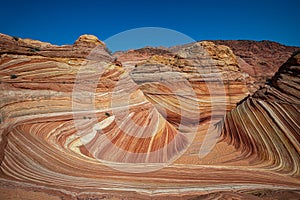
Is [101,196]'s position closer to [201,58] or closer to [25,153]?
[25,153]

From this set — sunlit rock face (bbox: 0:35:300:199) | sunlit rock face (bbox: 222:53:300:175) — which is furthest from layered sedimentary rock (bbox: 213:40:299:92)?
sunlit rock face (bbox: 0:35:300:199)

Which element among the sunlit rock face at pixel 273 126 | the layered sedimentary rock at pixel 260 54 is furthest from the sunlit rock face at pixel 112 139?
the layered sedimentary rock at pixel 260 54

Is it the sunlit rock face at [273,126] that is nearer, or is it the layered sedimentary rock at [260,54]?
the sunlit rock face at [273,126]

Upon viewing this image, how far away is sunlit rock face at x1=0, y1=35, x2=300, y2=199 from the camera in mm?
2822

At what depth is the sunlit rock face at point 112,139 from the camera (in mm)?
2822

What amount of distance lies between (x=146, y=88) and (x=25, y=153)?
8.29m

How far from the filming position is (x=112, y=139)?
16.5ft

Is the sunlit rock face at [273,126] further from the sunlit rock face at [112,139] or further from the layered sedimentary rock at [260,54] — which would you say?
the layered sedimentary rock at [260,54]

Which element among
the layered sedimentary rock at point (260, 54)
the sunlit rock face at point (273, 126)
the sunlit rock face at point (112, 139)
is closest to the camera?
the sunlit rock face at point (112, 139)

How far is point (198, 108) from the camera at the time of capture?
1064cm

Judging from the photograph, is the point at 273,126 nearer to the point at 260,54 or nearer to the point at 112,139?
the point at 112,139

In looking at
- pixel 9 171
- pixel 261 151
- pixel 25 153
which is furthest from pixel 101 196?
pixel 261 151

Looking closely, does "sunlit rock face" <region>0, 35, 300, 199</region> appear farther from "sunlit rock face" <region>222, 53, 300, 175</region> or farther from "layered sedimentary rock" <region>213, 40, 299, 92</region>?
"layered sedimentary rock" <region>213, 40, 299, 92</region>

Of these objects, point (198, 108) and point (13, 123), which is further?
point (198, 108)
